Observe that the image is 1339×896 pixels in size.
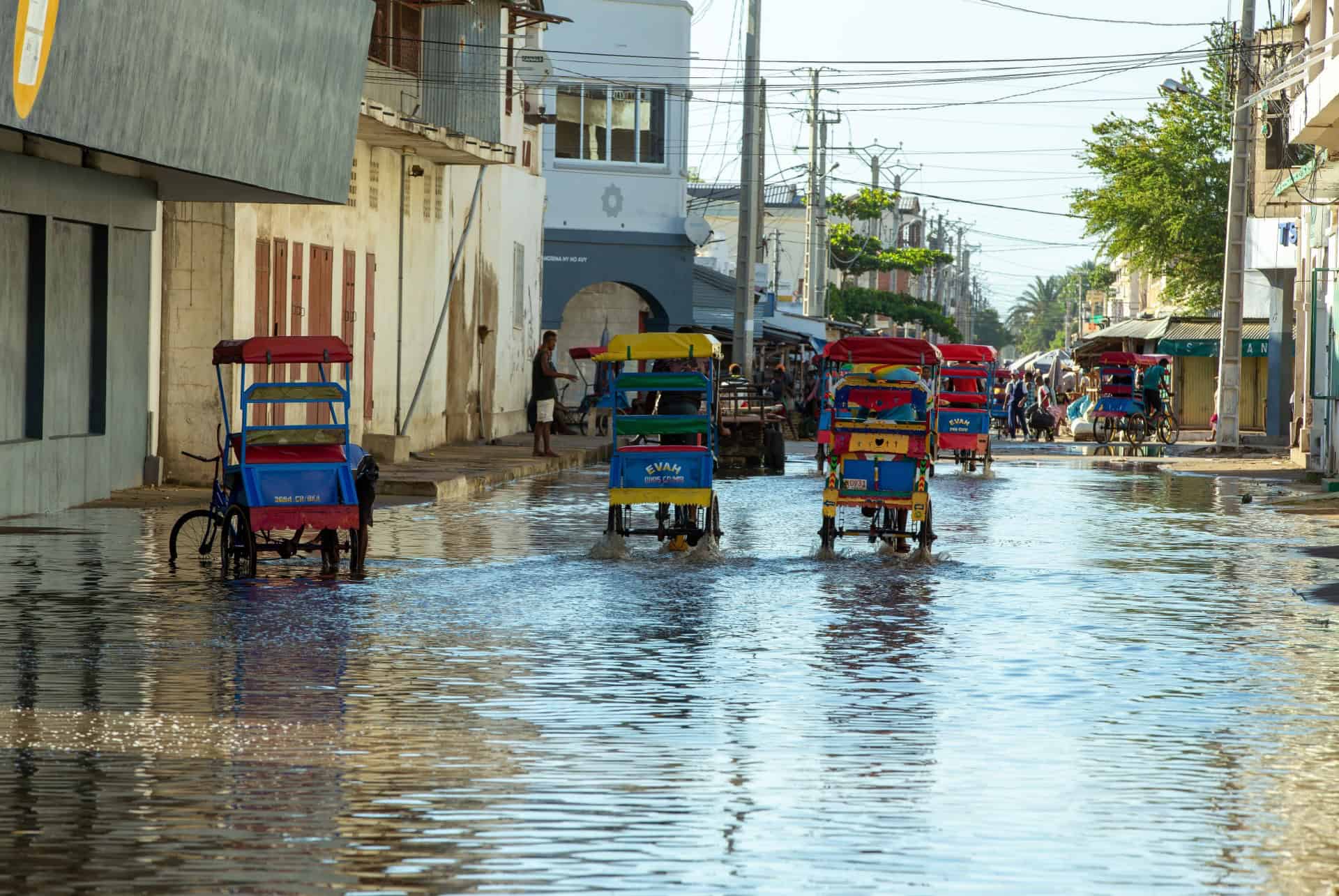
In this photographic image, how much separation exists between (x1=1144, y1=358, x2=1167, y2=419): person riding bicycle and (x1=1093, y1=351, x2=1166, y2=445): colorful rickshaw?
0.58m

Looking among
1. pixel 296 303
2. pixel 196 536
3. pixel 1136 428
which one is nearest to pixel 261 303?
pixel 296 303

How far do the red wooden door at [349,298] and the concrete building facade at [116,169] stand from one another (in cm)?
394

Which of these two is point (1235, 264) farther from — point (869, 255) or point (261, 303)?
point (869, 255)

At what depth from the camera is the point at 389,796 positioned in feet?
22.8

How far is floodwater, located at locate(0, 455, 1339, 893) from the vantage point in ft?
20.2

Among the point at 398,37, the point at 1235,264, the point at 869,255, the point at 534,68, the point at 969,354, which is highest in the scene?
the point at 869,255

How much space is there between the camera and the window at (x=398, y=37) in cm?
2634

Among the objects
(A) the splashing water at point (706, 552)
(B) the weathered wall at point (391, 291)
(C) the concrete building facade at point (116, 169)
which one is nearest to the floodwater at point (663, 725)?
(A) the splashing water at point (706, 552)

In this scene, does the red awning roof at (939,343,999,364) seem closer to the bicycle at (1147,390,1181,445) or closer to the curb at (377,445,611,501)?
the curb at (377,445,611,501)

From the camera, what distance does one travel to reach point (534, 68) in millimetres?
39312

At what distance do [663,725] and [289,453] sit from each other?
249 inches

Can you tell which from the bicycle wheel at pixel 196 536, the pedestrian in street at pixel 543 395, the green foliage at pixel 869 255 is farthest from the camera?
the green foliage at pixel 869 255

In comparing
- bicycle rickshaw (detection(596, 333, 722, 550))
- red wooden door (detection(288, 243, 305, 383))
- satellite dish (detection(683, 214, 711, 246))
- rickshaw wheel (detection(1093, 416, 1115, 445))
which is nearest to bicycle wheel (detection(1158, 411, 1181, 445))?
rickshaw wheel (detection(1093, 416, 1115, 445))

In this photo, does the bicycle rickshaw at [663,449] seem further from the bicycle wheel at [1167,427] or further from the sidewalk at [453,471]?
the bicycle wheel at [1167,427]
